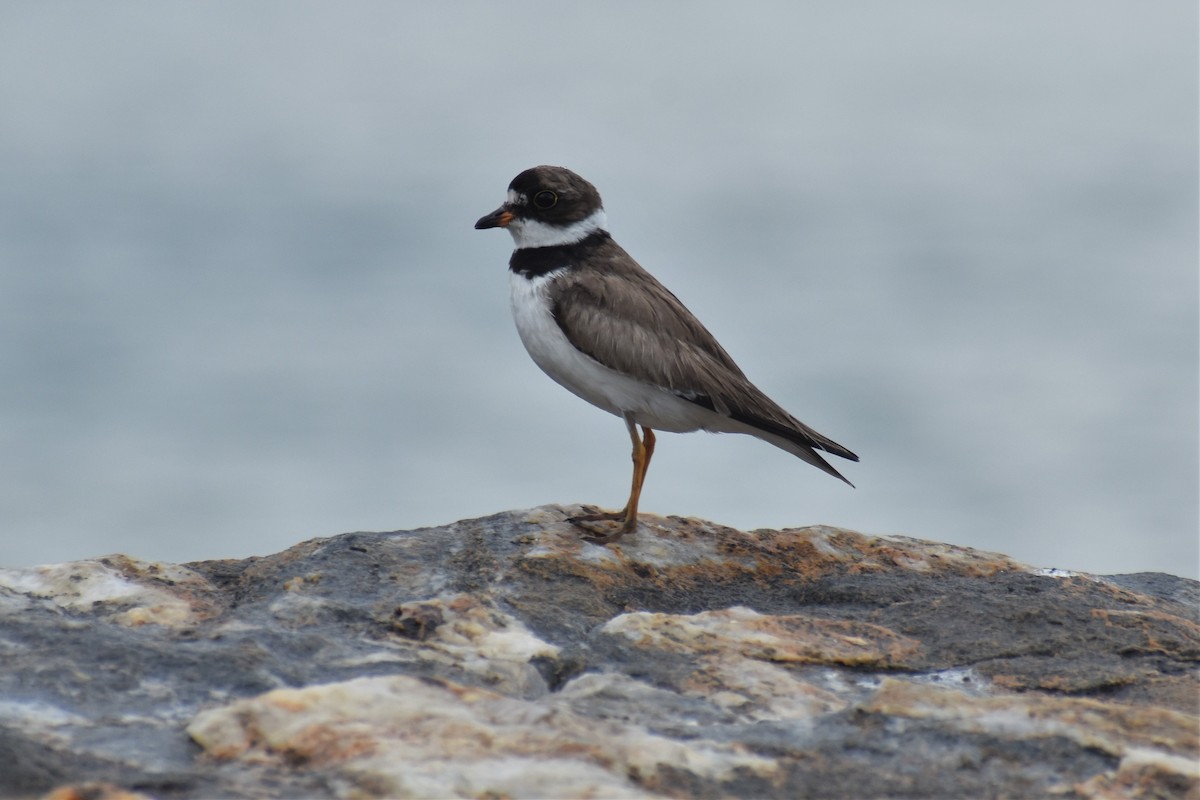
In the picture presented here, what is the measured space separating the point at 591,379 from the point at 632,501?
1.04 m

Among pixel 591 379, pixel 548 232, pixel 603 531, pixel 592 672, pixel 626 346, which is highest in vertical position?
pixel 548 232

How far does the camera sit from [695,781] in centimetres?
336

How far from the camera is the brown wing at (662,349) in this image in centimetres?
766

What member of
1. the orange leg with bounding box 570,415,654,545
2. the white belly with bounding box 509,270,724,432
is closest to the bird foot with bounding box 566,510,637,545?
the orange leg with bounding box 570,415,654,545

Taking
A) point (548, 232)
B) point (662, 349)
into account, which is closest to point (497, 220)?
point (548, 232)

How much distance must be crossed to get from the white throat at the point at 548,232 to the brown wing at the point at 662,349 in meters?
0.50

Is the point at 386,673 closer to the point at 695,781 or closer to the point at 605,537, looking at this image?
the point at 695,781

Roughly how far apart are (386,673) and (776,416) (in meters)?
4.02

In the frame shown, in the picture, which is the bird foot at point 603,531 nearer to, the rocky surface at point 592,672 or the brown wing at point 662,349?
the rocky surface at point 592,672

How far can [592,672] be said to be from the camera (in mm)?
4445

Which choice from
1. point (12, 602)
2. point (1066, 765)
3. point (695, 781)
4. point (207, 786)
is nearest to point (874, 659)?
point (1066, 765)

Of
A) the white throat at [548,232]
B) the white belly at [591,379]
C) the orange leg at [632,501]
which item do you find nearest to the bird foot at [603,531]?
the orange leg at [632,501]

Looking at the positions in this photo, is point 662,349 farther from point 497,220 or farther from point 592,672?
point 592,672

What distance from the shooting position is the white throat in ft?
28.0
